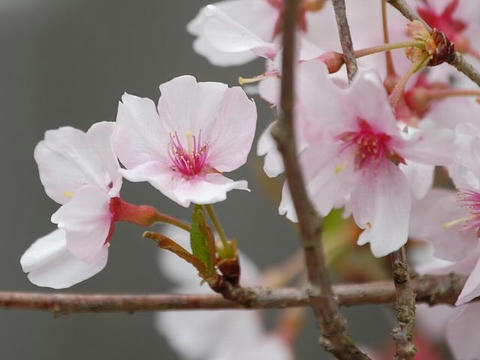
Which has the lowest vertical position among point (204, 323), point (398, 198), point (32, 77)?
point (204, 323)

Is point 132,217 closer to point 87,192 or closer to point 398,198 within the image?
point 87,192

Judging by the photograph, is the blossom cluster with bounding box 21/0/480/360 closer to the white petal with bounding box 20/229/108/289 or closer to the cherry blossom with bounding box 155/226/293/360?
the white petal with bounding box 20/229/108/289

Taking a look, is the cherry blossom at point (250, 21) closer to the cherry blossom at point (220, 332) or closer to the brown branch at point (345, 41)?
the brown branch at point (345, 41)

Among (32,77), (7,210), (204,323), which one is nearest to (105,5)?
(32,77)

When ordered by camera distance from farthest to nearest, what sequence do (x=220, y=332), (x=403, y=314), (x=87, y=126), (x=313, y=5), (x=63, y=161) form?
(x=87, y=126) < (x=220, y=332) < (x=313, y=5) < (x=63, y=161) < (x=403, y=314)

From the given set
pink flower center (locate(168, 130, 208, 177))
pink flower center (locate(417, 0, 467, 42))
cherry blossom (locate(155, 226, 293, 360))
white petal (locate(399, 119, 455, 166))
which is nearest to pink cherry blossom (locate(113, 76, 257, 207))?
pink flower center (locate(168, 130, 208, 177))

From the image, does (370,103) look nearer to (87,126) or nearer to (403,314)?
(403,314)

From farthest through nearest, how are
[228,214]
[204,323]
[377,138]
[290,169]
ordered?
[228,214] < [204,323] < [377,138] < [290,169]

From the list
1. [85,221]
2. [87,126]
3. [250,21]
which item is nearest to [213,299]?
[85,221]
